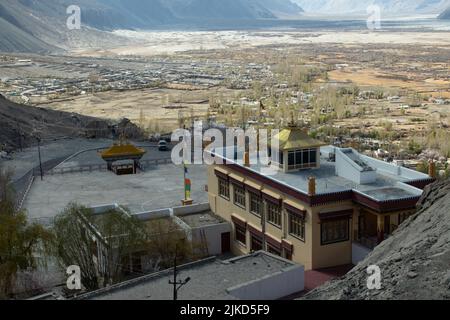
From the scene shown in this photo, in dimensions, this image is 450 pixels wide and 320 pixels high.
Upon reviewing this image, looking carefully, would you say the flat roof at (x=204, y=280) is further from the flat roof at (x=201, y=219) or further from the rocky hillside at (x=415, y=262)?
the flat roof at (x=201, y=219)

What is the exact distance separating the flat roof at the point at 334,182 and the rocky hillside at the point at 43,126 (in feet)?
117

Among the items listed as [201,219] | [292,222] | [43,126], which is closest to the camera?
[292,222]

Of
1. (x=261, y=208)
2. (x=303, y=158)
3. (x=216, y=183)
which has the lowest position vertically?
(x=261, y=208)

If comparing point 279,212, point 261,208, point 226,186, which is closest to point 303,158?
point 261,208

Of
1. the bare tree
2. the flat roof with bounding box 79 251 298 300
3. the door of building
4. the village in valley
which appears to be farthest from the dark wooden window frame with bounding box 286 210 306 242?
the bare tree

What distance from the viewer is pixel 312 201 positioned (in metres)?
26.7

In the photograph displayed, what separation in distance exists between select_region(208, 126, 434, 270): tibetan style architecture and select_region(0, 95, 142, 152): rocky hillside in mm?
33828

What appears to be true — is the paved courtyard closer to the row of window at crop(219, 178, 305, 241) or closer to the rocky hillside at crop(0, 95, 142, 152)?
the row of window at crop(219, 178, 305, 241)

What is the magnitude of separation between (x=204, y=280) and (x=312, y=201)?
5598 millimetres

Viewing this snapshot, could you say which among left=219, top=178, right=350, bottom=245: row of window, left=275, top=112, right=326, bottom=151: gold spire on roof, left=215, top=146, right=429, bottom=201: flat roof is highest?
left=275, top=112, right=326, bottom=151: gold spire on roof

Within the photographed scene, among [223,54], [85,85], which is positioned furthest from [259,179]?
[223,54]

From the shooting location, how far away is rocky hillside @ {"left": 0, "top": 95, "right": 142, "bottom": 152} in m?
63.2

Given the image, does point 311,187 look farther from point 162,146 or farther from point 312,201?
point 162,146
